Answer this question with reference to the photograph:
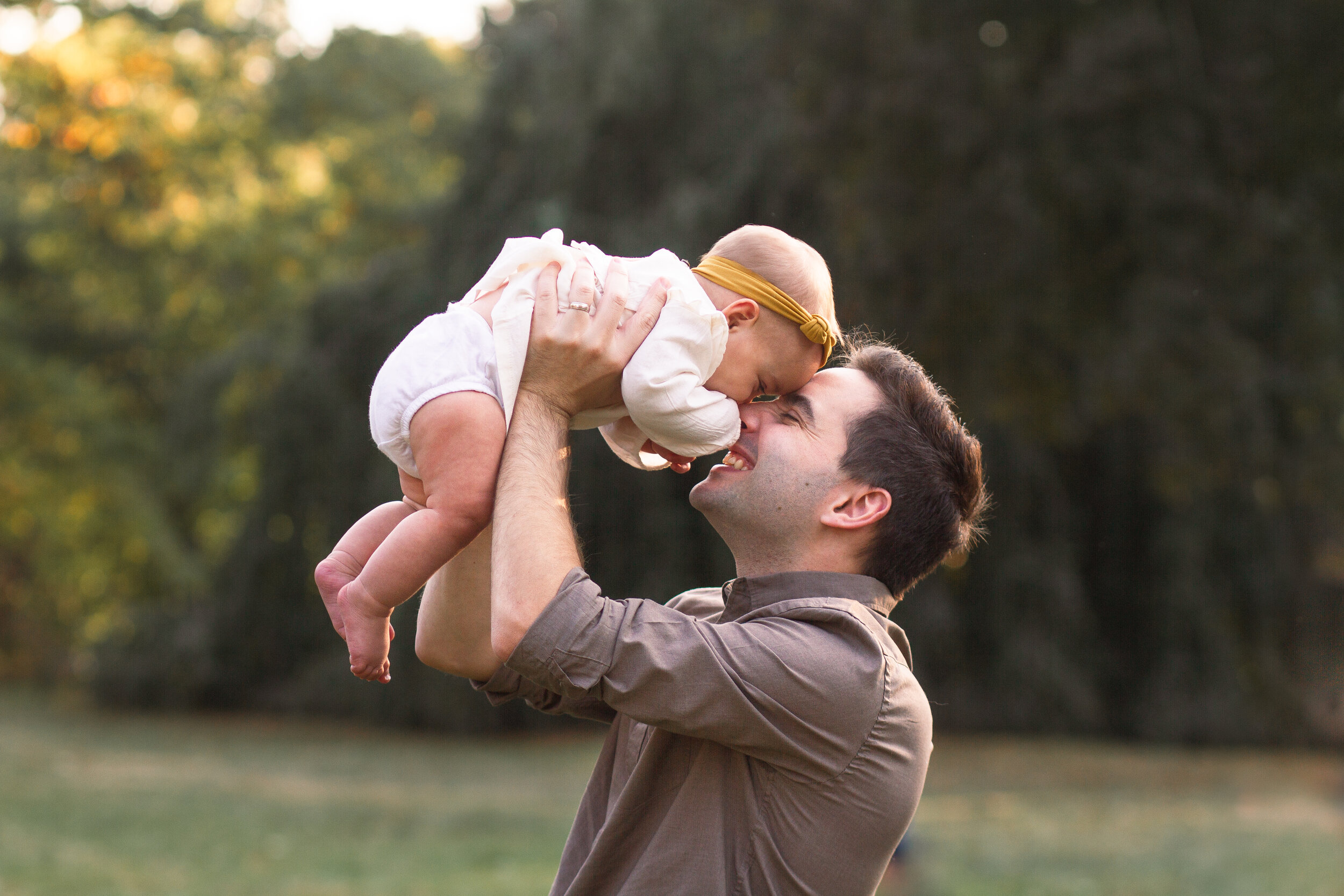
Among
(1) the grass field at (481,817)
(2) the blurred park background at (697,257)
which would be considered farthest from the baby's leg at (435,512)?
(1) the grass field at (481,817)

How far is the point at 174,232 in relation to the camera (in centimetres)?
2036

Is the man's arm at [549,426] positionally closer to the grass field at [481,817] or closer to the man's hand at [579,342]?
the man's hand at [579,342]

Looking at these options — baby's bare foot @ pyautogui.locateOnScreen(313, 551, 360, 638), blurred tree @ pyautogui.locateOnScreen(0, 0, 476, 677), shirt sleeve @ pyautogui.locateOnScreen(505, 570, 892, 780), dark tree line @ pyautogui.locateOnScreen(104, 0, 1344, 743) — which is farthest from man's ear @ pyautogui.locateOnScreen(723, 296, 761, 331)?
blurred tree @ pyautogui.locateOnScreen(0, 0, 476, 677)

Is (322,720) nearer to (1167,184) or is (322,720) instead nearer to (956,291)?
(956,291)

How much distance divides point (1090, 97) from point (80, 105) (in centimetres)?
1570

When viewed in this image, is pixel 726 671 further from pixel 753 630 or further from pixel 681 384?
pixel 681 384

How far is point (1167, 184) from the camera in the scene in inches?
357

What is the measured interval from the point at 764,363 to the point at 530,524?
1.87 ft

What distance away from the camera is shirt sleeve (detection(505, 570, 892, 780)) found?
1816mm

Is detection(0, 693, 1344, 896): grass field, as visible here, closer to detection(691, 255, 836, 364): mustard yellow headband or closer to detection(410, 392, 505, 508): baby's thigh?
detection(691, 255, 836, 364): mustard yellow headband

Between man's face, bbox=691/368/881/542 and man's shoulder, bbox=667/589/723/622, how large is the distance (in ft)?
0.74

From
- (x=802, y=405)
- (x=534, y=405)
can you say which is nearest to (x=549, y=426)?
(x=534, y=405)

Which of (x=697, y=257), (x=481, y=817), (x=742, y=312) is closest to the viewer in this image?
(x=742, y=312)

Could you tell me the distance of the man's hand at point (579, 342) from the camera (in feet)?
6.75
